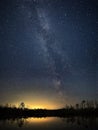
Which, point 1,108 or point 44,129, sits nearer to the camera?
point 44,129

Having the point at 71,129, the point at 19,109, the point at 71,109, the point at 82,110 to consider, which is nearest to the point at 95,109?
the point at 82,110

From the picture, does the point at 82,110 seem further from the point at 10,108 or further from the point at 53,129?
the point at 53,129

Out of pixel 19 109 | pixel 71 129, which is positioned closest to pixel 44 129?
pixel 71 129

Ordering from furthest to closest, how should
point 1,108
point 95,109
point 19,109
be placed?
point 19,109 → point 95,109 → point 1,108

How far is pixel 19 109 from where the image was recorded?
19062 centimetres

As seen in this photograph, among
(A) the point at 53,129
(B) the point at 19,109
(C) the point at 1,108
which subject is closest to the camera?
(A) the point at 53,129

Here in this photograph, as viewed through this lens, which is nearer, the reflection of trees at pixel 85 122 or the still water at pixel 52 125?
the still water at pixel 52 125

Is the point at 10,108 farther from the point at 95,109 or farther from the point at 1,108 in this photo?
the point at 95,109

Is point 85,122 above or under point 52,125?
above

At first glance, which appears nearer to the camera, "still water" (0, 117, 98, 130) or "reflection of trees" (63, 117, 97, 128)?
"still water" (0, 117, 98, 130)

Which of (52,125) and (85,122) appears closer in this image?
(52,125)

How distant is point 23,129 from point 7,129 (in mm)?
2499

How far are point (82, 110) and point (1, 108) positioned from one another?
171 ft

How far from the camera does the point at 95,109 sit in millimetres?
178000
